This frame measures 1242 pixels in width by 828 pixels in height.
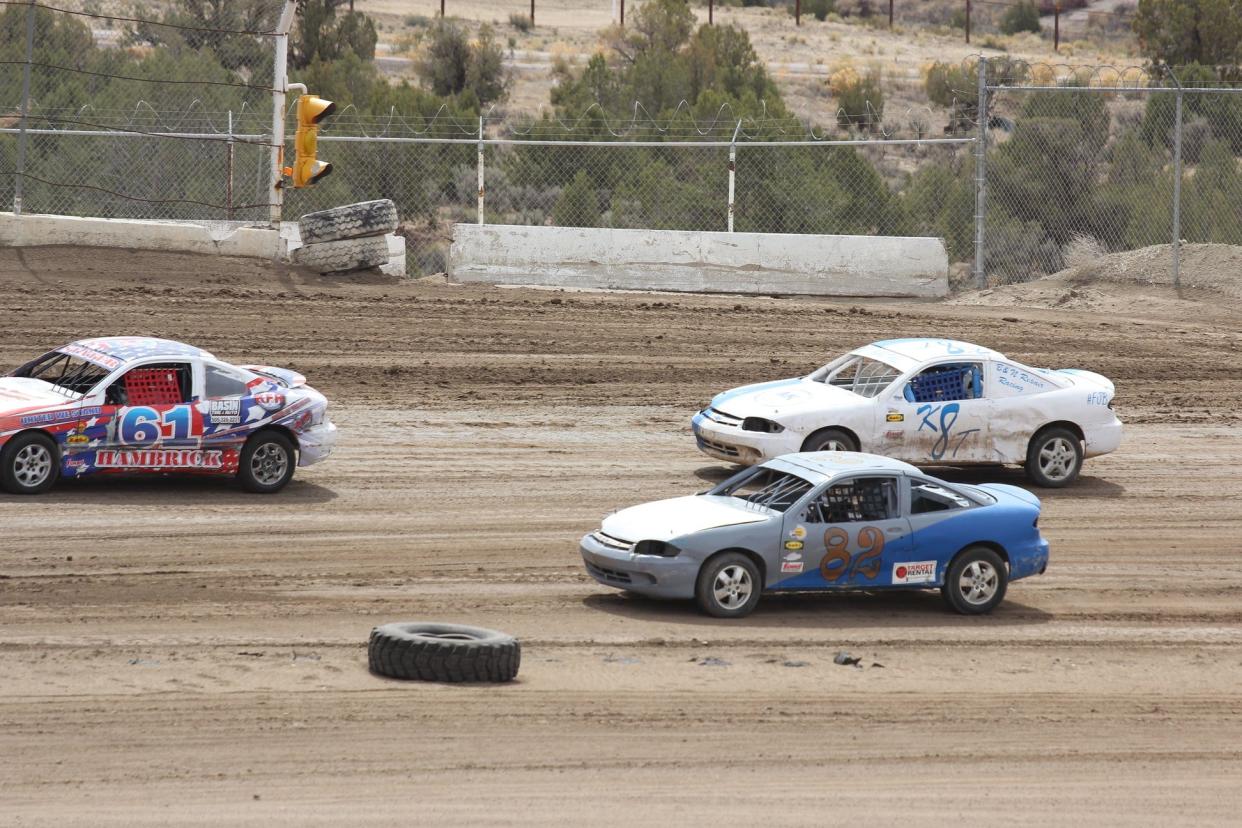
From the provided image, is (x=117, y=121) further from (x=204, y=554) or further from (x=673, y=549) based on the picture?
→ (x=673, y=549)

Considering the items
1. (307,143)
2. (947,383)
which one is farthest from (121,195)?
(947,383)

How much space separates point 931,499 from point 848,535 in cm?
74

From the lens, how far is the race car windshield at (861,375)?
52.1 ft

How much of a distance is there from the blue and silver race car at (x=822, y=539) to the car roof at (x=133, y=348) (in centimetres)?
475

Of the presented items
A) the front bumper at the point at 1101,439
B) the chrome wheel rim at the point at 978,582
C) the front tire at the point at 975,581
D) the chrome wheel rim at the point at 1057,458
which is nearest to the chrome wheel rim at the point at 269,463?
the front tire at the point at 975,581

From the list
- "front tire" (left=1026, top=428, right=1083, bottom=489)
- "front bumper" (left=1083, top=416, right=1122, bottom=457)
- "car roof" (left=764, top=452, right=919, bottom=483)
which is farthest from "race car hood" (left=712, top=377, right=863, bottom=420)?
"car roof" (left=764, top=452, right=919, bottom=483)

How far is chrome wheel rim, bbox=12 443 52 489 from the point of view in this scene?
14.1 metres

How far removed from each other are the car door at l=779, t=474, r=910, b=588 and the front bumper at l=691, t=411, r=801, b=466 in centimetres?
291

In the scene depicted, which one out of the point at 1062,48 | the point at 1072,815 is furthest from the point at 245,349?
the point at 1062,48

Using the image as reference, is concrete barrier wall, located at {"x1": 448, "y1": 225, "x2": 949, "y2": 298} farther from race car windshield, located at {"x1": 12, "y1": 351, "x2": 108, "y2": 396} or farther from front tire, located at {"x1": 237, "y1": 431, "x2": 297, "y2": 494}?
race car windshield, located at {"x1": 12, "y1": 351, "x2": 108, "y2": 396}

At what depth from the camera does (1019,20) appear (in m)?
75.4

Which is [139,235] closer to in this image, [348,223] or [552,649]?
[348,223]

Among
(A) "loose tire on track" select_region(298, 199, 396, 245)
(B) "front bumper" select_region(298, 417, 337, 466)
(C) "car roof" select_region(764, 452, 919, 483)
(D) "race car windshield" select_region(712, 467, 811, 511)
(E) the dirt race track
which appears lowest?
(E) the dirt race track

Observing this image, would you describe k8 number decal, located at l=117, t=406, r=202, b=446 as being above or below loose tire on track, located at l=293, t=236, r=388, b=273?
below
